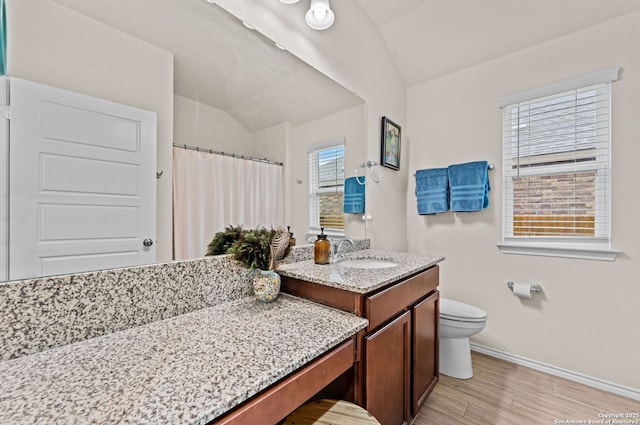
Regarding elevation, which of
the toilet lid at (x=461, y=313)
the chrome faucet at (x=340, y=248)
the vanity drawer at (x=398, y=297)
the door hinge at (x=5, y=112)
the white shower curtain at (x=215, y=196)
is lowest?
the toilet lid at (x=461, y=313)

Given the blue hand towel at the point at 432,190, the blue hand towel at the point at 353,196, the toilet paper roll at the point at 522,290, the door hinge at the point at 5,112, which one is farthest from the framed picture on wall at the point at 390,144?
the door hinge at the point at 5,112

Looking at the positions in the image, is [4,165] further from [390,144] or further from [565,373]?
[565,373]

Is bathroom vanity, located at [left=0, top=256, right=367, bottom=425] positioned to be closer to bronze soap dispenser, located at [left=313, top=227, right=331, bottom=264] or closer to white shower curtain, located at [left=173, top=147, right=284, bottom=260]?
white shower curtain, located at [left=173, top=147, right=284, bottom=260]

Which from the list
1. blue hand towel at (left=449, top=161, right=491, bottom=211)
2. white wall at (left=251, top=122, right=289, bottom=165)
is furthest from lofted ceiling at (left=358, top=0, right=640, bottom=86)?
white wall at (left=251, top=122, right=289, bottom=165)

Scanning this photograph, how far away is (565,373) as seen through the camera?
1961 mm

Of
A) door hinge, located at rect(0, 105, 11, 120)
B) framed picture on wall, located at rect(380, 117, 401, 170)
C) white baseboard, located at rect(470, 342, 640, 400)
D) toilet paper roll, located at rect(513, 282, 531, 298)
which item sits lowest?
white baseboard, located at rect(470, 342, 640, 400)

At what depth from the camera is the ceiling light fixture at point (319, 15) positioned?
60.7 inches

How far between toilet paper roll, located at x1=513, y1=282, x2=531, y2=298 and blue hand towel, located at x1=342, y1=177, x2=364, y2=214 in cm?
131

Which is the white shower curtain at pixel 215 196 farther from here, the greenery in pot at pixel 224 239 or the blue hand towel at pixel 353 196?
the blue hand towel at pixel 353 196

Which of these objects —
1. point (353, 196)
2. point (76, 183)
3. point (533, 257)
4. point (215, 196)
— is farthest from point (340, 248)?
point (533, 257)

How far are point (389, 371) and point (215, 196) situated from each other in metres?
1.06

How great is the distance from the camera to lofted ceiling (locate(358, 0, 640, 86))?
6.05ft

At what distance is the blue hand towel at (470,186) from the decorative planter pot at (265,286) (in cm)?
176

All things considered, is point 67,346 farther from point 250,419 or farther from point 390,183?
point 390,183
